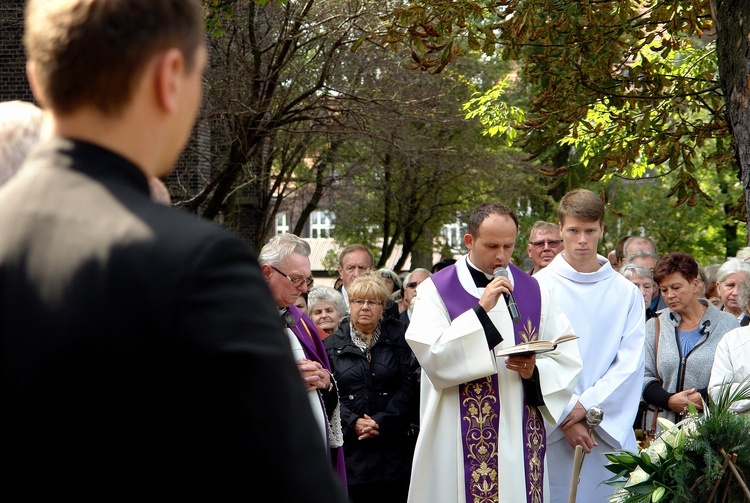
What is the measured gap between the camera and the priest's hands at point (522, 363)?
18.7ft

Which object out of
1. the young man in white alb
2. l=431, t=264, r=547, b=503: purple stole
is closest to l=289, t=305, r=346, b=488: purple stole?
l=431, t=264, r=547, b=503: purple stole

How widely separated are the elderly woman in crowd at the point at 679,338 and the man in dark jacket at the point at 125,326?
6.01 meters

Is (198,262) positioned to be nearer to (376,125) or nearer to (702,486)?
(702,486)

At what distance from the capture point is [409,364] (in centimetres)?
696

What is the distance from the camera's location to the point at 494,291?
5590 mm

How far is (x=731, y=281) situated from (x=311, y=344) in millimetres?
4430

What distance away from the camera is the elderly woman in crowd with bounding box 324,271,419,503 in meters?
6.77

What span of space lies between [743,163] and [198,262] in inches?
212

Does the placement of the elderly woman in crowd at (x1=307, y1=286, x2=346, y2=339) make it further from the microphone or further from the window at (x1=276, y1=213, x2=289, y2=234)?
the window at (x1=276, y1=213, x2=289, y2=234)

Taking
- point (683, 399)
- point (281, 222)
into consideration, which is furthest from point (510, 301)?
point (281, 222)

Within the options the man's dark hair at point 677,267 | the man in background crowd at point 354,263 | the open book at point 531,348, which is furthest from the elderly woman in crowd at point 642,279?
the open book at point 531,348

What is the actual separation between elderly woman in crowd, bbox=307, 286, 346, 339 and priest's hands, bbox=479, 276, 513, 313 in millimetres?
2366

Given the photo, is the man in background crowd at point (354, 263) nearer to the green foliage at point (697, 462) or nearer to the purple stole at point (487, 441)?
the purple stole at point (487, 441)

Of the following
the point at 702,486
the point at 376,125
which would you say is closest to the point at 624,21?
the point at 702,486
